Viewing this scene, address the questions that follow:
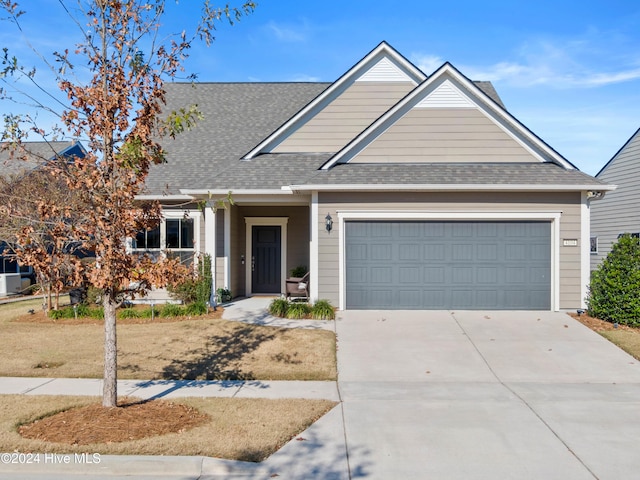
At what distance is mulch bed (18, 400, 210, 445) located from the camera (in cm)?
584

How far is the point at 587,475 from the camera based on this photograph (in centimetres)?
509

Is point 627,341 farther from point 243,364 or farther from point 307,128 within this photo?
point 307,128

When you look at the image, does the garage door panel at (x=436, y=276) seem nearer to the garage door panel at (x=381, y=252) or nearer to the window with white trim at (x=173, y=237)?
the garage door panel at (x=381, y=252)

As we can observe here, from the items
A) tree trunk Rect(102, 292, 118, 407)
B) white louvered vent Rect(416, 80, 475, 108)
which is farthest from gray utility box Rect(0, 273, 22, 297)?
white louvered vent Rect(416, 80, 475, 108)

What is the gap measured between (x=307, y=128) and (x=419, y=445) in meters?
11.9

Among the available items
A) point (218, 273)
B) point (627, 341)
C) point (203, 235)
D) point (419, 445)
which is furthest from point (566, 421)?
point (203, 235)

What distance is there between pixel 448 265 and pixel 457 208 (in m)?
1.45

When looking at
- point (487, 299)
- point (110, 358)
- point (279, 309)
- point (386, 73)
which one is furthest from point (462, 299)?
point (110, 358)

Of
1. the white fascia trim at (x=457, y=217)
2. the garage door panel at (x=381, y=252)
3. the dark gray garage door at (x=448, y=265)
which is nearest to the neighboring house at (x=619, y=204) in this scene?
the white fascia trim at (x=457, y=217)

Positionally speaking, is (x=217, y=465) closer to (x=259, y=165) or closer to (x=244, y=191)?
(x=244, y=191)

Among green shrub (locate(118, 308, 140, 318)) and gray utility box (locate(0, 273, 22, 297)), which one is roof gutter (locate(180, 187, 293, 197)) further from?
gray utility box (locate(0, 273, 22, 297))

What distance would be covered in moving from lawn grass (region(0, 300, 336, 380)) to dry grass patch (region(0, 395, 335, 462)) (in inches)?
59.2

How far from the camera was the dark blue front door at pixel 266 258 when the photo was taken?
1706cm

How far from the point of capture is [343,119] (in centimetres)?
1628
